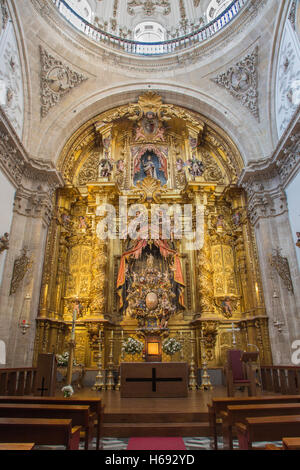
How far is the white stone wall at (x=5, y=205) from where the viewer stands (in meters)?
8.51

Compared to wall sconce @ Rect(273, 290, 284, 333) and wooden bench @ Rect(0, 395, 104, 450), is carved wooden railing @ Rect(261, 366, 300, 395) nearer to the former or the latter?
wall sconce @ Rect(273, 290, 284, 333)

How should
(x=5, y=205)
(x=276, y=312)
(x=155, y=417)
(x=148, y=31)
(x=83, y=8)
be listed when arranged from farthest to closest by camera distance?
(x=148, y=31)
(x=83, y=8)
(x=276, y=312)
(x=5, y=205)
(x=155, y=417)

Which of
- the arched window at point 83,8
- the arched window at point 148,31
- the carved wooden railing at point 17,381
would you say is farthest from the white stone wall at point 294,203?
the arched window at point 83,8

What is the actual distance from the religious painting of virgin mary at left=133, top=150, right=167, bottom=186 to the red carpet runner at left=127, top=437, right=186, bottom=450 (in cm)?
1053

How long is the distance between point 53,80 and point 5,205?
5.85 m

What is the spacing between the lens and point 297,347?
27.7ft

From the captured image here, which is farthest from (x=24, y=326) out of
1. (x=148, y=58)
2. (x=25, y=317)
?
(x=148, y=58)

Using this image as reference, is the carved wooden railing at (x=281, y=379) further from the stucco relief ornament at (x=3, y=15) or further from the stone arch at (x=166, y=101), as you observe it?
the stucco relief ornament at (x=3, y=15)

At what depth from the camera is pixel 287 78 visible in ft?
31.8

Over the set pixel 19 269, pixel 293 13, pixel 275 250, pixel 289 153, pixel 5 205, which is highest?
pixel 293 13

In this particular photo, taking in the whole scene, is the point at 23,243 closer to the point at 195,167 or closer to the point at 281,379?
the point at 195,167

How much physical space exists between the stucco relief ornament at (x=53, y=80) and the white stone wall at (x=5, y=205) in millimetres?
4010

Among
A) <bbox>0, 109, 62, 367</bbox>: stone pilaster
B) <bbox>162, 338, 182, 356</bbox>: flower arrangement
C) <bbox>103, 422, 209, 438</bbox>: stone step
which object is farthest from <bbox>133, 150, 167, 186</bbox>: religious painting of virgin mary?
<bbox>103, 422, 209, 438</bbox>: stone step

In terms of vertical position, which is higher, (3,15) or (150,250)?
(3,15)
